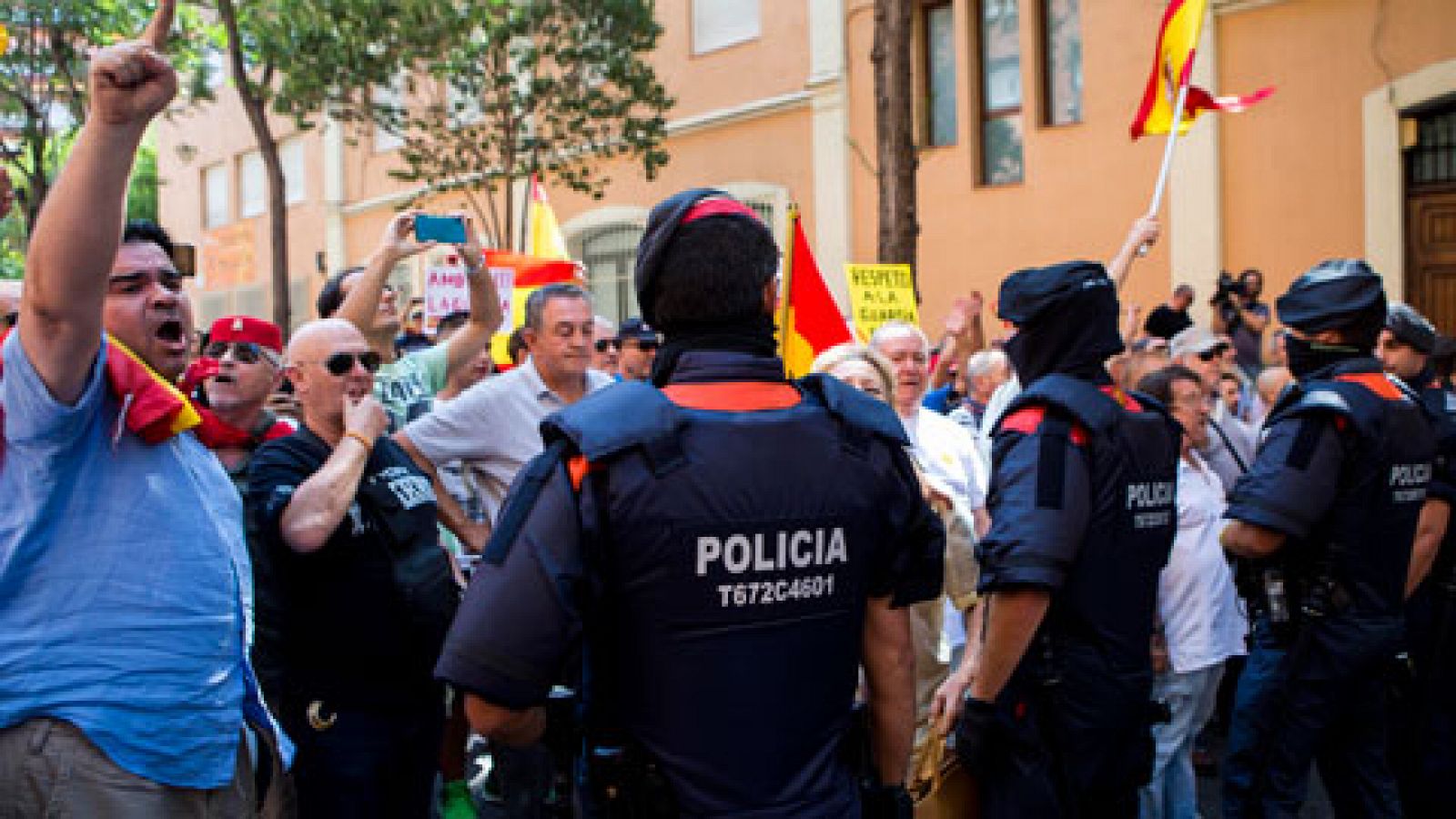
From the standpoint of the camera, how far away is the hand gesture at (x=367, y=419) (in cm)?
405

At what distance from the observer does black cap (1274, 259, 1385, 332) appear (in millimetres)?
5066

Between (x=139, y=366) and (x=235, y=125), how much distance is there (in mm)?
30977

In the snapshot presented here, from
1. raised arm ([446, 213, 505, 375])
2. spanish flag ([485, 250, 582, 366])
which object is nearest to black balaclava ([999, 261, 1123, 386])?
raised arm ([446, 213, 505, 375])

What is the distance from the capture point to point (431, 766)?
4.32m

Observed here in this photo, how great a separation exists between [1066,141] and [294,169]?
1909 centimetres

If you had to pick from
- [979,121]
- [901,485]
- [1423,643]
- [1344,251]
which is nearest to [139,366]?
[901,485]

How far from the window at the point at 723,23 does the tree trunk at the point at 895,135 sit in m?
8.57

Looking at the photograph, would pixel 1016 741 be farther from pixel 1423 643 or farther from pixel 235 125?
pixel 235 125

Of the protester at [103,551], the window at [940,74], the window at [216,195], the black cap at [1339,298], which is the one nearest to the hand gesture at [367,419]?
the protester at [103,551]

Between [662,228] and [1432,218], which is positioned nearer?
[662,228]

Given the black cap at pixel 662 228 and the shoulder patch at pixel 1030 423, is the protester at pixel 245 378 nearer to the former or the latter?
Result: the black cap at pixel 662 228

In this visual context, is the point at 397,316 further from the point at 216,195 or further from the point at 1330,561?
the point at 216,195

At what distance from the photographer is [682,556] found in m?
2.59

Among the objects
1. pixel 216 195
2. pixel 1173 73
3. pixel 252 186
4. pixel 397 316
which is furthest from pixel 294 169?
pixel 1173 73
